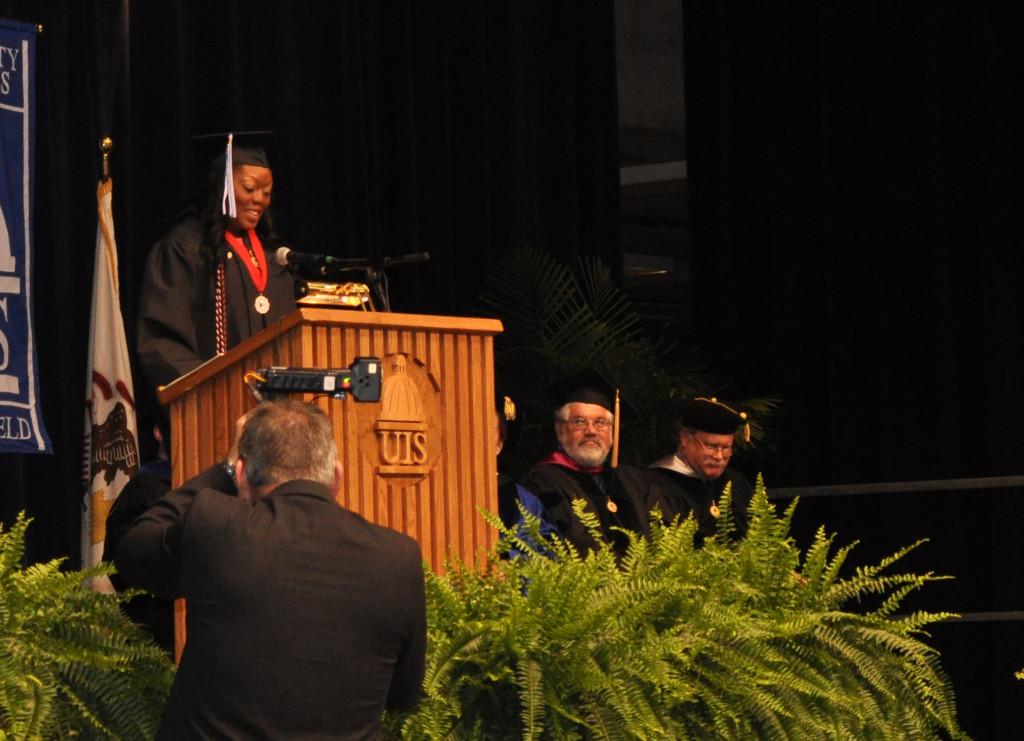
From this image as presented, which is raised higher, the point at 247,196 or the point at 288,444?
the point at 247,196

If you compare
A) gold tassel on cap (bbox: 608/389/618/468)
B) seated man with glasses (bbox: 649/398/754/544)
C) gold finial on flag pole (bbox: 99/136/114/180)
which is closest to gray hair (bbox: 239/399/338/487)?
gold tassel on cap (bbox: 608/389/618/468)

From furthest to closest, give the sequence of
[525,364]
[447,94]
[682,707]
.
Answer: [447,94]
[525,364]
[682,707]

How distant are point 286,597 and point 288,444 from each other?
0.25 meters

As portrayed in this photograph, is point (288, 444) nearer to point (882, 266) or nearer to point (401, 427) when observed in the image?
point (401, 427)

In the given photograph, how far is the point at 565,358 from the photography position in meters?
6.67

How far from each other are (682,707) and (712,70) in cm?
535

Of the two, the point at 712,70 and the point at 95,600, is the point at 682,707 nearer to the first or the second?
the point at 95,600

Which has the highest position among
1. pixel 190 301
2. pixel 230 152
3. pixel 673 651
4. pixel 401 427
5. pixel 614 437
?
pixel 230 152

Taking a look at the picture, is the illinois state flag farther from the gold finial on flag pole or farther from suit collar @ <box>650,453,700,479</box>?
suit collar @ <box>650,453,700,479</box>

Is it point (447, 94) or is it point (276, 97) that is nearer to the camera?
point (276, 97)

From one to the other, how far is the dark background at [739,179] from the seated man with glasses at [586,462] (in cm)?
178

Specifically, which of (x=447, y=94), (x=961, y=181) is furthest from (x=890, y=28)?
(x=447, y=94)

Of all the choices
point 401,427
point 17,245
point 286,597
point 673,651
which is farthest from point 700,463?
point 286,597

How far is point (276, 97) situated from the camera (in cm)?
700
